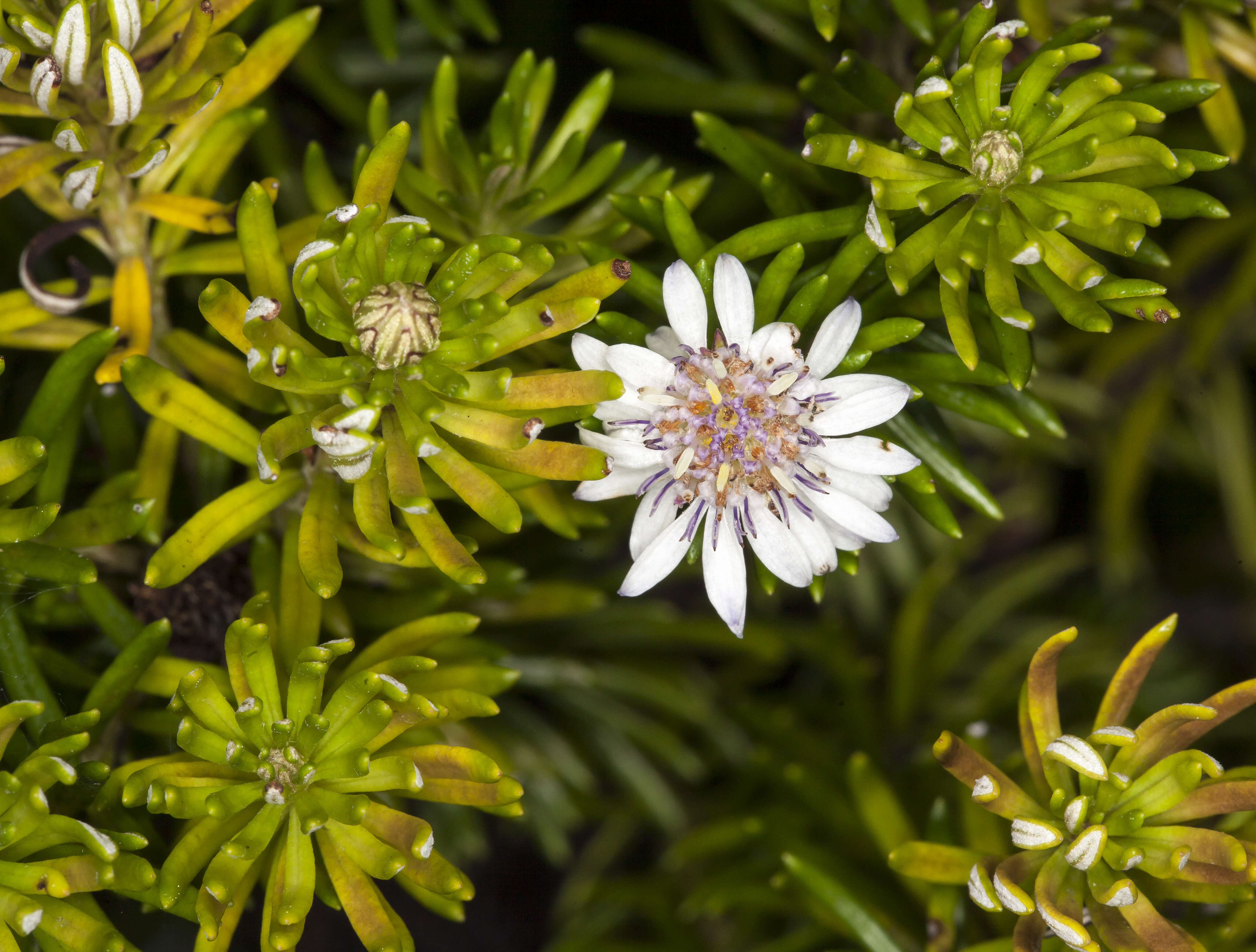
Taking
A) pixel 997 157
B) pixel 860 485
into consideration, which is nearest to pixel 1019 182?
pixel 997 157

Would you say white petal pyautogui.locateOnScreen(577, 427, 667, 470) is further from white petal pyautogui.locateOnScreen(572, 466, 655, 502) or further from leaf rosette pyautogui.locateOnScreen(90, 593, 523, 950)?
leaf rosette pyautogui.locateOnScreen(90, 593, 523, 950)

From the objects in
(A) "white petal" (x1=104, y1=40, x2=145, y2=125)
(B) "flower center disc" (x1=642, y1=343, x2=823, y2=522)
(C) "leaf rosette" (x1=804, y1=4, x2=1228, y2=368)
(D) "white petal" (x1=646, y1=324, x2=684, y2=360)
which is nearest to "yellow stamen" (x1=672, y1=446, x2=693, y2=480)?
(B) "flower center disc" (x1=642, y1=343, x2=823, y2=522)

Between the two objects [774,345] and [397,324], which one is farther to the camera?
[774,345]

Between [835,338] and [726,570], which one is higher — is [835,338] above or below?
above

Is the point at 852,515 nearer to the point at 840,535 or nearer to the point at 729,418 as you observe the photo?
the point at 840,535

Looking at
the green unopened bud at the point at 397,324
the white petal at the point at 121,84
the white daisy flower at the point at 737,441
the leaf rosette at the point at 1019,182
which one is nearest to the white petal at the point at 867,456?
the white daisy flower at the point at 737,441

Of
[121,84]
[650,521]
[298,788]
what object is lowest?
[298,788]

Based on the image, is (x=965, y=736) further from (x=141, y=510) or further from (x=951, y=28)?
(x=141, y=510)
